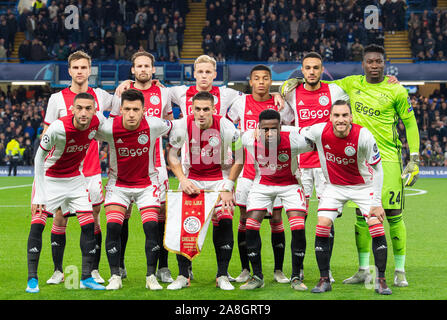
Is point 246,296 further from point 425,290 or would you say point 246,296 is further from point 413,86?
point 413,86

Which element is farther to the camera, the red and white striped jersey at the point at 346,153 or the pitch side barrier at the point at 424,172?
the pitch side barrier at the point at 424,172

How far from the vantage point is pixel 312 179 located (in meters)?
7.06

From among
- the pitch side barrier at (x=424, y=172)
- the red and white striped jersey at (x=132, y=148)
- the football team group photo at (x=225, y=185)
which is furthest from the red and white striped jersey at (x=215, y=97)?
the pitch side barrier at (x=424, y=172)

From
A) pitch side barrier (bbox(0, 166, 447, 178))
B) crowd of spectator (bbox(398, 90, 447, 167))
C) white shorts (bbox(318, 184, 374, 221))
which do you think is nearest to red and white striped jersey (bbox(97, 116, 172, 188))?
white shorts (bbox(318, 184, 374, 221))

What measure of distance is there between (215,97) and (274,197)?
1.56 m

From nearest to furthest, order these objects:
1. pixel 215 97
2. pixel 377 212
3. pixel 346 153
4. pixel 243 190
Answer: pixel 377 212 → pixel 346 153 → pixel 243 190 → pixel 215 97

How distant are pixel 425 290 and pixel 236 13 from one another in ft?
82.2

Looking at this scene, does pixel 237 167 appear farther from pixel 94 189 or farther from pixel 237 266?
pixel 237 266

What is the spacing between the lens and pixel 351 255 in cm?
852

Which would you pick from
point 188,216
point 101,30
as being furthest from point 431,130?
point 188,216

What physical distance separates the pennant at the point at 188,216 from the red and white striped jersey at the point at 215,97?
4.20ft

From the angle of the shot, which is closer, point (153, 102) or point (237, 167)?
point (237, 167)

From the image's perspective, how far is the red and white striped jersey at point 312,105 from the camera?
7023 mm

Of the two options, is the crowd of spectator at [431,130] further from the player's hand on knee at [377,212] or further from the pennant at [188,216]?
the pennant at [188,216]
